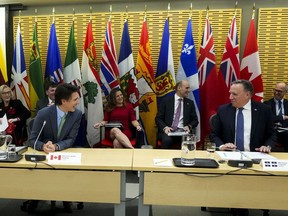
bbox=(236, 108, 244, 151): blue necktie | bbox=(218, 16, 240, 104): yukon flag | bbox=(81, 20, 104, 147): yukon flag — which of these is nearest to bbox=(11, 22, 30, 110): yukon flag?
bbox=(81, 20, 104, 147): yukon flag

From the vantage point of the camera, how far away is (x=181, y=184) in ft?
6.16

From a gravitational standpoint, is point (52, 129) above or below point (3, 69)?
below

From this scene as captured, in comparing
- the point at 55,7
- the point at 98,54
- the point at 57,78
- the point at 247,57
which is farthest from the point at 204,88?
the point at 55,7

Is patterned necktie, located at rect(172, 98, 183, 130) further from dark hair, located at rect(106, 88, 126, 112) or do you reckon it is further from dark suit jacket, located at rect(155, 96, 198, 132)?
dark hair, located at rect(106, 88, 126, 112)

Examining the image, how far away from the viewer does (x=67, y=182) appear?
6.35 ft

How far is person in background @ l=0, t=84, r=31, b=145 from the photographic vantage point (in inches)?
151

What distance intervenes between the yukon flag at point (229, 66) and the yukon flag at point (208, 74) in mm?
82

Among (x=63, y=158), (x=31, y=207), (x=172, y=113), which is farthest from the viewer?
(x=172, y=113)

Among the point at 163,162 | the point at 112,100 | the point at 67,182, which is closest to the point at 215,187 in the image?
the point at 163,162

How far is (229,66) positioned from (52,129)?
2.55 m

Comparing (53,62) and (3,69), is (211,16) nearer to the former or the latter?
(53,62)

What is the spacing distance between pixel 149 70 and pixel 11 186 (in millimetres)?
2522

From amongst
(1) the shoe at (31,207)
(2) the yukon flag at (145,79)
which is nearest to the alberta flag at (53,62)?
(2) the yukon flag at (145,79)

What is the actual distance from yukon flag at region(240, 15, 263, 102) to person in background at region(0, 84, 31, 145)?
305cm
